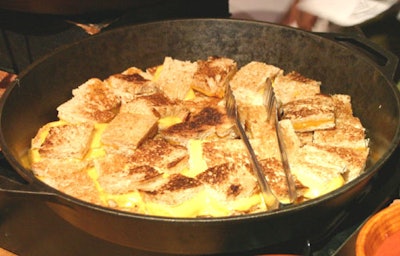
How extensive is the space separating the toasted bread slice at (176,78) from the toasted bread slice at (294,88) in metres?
0.32

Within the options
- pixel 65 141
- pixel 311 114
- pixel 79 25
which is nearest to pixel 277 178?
pixel 311 114

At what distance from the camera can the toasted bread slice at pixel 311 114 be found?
1.66 meters

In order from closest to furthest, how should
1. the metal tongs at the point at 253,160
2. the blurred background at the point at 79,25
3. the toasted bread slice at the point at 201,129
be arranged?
the metal tongs at the point at 253,160
the toasted bread slice at the point at 201,129
the blurred background at the point at 79,25

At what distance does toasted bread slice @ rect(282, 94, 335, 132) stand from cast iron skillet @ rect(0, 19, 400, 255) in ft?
0.49

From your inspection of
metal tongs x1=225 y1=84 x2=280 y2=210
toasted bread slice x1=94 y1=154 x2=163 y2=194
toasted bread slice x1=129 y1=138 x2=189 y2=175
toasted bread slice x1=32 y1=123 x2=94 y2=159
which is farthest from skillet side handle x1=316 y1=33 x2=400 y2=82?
toasted bread slice x1=32 y1=123 x2=94 y2=159

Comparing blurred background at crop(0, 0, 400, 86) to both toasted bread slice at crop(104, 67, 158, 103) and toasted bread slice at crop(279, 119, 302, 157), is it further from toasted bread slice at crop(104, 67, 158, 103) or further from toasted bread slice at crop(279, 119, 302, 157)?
toasted bread slice at crop(279, 119, 302, 157)

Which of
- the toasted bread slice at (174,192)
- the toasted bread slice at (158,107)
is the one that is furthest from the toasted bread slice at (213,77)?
the toasted bread slice at (174,192)

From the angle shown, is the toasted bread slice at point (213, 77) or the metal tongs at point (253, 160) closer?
the metal tongs at point (253, 160)

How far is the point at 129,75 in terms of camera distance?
1909 millimetres

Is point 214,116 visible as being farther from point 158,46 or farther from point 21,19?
point 21,19

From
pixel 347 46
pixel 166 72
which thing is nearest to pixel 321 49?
pixel 347 46

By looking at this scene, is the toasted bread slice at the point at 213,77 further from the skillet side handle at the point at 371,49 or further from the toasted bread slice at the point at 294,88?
the skillet side handle at the point at 371,49

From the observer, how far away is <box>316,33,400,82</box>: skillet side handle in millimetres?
1654

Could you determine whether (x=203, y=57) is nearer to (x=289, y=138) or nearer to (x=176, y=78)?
(x=176, y=78)
